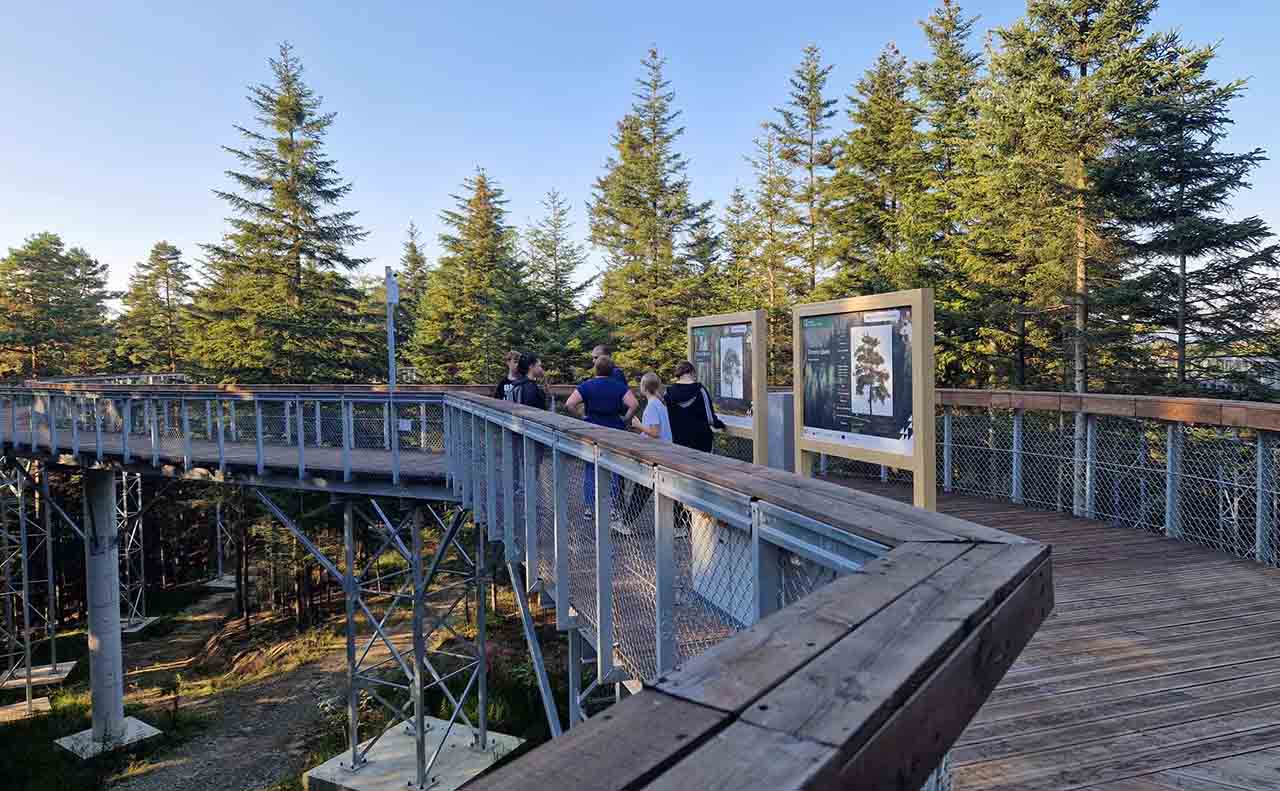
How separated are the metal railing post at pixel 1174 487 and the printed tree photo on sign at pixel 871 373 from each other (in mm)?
3065

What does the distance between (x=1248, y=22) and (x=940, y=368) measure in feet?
34.0

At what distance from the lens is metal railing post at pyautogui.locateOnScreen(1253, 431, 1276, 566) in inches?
255

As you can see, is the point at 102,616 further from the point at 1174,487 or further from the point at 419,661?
the point at 1174,487

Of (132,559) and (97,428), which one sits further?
(132,559)

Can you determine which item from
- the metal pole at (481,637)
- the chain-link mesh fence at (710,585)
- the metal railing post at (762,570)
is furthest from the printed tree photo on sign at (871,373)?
the metal pole at (481,637)

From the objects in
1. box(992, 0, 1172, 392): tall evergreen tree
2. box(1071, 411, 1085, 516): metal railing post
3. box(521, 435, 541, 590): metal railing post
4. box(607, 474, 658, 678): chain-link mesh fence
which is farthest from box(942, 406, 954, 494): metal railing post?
box(992, 0, 1172, 392): tall evergreen tree

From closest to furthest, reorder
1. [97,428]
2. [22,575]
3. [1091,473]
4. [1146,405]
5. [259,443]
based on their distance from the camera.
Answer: [1146,405] → [1091,473] → [259,443] → [97,428] → [22,575]

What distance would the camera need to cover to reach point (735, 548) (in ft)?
9.87

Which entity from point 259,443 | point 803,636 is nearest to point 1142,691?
point 803,636

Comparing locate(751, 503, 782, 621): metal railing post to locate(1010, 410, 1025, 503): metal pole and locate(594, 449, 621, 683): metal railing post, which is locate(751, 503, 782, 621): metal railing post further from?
locate(1010, 410, 1025, 503): metal pole

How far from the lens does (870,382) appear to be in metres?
6.59

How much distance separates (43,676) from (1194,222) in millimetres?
27717

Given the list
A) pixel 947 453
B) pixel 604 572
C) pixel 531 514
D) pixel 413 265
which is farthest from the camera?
pixel 413 265

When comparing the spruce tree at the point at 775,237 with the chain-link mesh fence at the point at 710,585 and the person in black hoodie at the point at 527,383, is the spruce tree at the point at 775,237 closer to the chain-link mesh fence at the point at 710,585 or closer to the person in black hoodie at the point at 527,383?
the person in black hoodie at the point at 527,383
